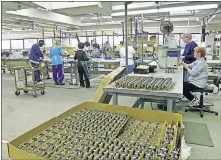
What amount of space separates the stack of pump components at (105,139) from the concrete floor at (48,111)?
110 centimetres

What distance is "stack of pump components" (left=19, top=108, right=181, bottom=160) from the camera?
3.77ft

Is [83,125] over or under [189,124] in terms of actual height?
over

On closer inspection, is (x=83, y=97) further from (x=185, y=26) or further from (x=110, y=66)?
(x=185, y=26)

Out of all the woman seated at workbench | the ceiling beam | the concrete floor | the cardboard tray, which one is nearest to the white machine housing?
the woman seated at workbench

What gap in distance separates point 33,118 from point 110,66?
4.26m

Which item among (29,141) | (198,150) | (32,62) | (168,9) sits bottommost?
(198,150)

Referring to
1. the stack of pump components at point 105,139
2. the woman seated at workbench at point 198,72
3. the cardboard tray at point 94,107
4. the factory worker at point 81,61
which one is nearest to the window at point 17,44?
the factory worker at point 81,61

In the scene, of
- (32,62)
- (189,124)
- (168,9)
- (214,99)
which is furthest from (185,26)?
(189,124)

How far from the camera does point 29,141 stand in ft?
4.39

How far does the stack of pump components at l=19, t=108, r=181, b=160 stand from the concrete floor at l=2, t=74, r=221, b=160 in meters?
1.10

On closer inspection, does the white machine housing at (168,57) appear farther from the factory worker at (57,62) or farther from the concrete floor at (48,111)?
the factory worker at (57,62)

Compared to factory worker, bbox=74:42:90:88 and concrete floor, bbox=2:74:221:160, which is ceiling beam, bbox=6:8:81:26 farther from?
concrete floor, bbox=2:74:221:160

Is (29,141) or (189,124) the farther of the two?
(189,124)

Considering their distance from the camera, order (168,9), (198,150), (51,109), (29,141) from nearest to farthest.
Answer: (29,141) → (198,150) → (51,109) → (168,9)
